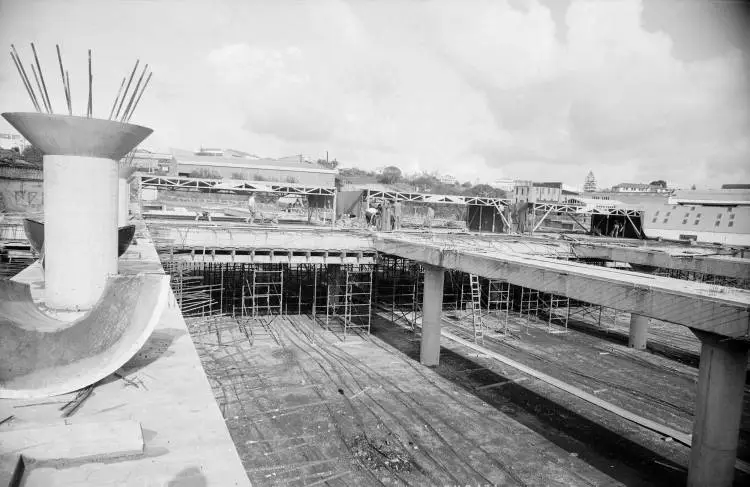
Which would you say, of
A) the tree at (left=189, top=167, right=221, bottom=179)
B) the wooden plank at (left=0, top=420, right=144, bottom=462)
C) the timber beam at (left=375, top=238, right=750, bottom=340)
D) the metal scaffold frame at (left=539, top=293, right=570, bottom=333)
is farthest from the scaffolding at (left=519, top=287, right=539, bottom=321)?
the tree at (left=189, top=167, right=221, bottom=179)

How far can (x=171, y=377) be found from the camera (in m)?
7.23

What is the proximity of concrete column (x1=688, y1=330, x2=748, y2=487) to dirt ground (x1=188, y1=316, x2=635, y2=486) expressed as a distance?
233 cm

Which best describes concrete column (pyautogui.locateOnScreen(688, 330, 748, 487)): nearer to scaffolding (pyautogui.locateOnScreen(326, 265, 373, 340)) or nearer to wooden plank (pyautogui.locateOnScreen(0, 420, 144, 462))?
wooden plank (pyautogui.locateOnScreen(0, 420, 144, 462))

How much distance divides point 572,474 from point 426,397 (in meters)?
5.27

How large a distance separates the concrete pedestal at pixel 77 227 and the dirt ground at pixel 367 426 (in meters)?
5.66

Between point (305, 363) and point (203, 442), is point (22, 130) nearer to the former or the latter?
point (203, 442)

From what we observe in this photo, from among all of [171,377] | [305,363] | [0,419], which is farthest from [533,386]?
[0,419]

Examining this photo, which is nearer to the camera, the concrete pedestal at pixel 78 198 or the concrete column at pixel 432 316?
the concrete pedestal at pixel 78 198

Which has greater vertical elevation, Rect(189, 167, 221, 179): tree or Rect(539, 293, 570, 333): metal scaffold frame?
Rect(189, 167, 221, 179): tree

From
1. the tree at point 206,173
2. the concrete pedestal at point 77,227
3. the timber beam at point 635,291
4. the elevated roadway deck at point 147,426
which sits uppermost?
the tree at point 206,173

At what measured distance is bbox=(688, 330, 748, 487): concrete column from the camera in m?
9.93

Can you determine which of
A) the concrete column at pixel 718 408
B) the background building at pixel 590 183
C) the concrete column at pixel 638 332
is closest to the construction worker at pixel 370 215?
the concrete column at pixel 638 332

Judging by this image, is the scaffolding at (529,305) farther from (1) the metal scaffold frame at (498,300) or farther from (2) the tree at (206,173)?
(2) the tree at (206,173)

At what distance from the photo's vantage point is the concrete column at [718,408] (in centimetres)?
993
